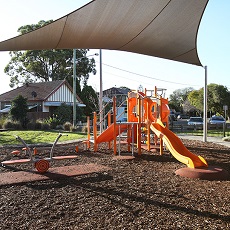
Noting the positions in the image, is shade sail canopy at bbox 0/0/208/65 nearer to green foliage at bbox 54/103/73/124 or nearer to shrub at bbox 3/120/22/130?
shrub at bbox 3/120/22/130

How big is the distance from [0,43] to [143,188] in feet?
12.3

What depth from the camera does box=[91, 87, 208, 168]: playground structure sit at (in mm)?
7671

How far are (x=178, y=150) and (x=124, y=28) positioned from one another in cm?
351

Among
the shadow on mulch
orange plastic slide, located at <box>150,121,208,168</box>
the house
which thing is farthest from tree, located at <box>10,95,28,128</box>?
the shadow on mulch

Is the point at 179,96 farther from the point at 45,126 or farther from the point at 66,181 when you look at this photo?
the point at 66,181

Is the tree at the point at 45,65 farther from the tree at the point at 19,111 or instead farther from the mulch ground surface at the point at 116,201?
the mulch ground surface at the point at 116,201

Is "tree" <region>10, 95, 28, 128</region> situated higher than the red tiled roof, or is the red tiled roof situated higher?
the red tiled roof

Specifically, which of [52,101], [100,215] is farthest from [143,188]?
[52,101]

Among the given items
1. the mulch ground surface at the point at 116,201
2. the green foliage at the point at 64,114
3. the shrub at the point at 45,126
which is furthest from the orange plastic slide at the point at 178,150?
the green foliage at the point at 64,114

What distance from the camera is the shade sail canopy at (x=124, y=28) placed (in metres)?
5.64

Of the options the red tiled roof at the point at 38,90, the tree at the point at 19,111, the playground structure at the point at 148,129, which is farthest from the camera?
the red tiled roof at the point at 38,90

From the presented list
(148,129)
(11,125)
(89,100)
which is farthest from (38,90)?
(148,129)

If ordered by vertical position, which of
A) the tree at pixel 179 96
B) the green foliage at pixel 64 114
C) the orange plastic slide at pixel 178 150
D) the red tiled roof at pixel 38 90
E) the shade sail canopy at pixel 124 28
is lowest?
the orange plastic slide at pixel 178 150

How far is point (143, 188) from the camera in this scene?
5.25 metres
